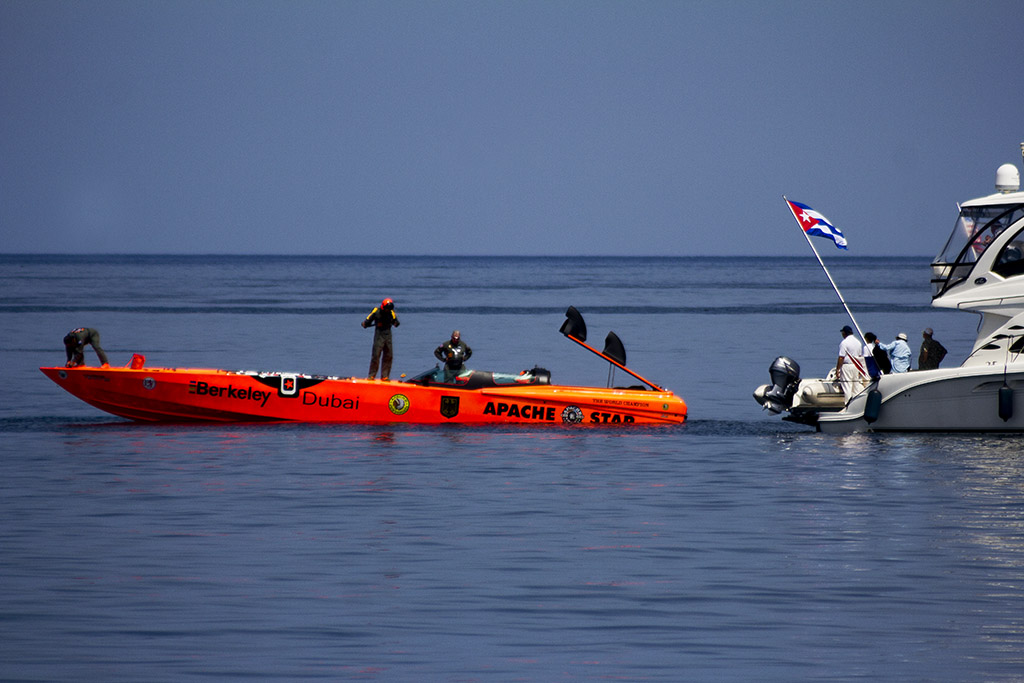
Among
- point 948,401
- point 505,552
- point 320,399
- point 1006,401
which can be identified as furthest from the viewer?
point 320,399

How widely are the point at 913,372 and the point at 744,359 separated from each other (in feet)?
67.3

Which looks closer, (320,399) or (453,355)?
(453,355)

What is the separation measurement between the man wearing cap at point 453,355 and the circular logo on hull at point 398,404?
0.87 meters

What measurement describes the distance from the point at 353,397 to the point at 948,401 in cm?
1070

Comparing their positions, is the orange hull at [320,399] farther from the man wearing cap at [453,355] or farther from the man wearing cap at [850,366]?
the man wearing cap at [850,366]

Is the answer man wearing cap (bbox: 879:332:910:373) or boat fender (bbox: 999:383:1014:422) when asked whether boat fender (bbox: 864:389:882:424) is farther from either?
boat fender (bbox: 999:383:1014:422)

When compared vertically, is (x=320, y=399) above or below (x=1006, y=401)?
below

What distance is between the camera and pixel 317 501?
17.5 metres

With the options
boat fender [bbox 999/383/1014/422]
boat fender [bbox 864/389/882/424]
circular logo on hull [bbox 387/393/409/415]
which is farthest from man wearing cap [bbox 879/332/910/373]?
circular logo on hull [bbox 387/393/409/415]

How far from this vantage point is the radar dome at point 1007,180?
24391 mm

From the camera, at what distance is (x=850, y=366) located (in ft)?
79.3

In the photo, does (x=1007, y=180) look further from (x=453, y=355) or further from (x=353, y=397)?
(x=353, y=397)

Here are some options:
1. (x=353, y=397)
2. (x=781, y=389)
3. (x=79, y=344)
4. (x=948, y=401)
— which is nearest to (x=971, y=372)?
(x=948, y=401)

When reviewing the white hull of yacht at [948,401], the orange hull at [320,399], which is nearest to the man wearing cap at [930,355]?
the white hull of yacht at [948,401]
